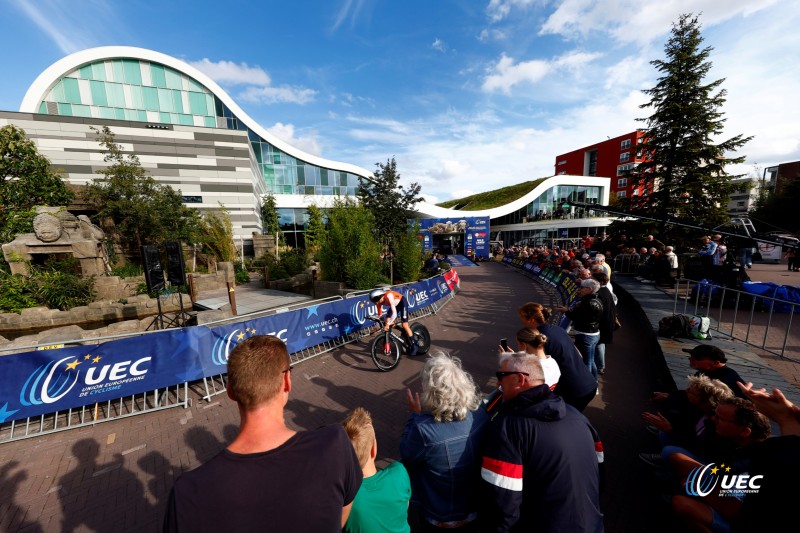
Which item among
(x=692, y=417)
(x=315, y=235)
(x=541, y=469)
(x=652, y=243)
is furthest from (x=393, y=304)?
(x=315, y=235)

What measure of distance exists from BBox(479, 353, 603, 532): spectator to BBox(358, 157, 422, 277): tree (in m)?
12.5

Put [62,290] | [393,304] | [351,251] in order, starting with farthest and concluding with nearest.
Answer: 1. [351,251]
2. [62,290]
3. [393,304]

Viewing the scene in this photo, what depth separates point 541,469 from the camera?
1.76 m

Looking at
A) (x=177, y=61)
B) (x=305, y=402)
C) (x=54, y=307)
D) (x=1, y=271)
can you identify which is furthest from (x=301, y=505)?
(x=177, y=61)

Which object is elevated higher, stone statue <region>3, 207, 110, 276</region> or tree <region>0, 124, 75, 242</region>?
tree <region>0, 124, 75, 242</region>

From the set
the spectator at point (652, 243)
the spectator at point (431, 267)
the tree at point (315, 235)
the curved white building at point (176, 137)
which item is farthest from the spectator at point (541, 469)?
the curved white building at point (176, 137)

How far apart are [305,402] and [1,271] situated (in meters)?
14.4

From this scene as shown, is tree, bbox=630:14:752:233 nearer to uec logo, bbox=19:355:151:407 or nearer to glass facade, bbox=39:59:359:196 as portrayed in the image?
uec logo, bbox=19:355:151:407

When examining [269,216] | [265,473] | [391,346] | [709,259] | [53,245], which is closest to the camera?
[265,473]

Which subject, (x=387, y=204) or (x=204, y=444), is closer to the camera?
(x=204, y=444)

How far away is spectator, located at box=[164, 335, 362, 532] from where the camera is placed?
3.58 feet

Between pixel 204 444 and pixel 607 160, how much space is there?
68.2m

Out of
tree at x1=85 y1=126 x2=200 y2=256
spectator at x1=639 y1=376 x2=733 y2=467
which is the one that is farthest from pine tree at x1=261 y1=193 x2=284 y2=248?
spectator at x1=639 y1=376 x2=733 y2=467

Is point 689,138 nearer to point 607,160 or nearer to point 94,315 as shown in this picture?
point 94,315
